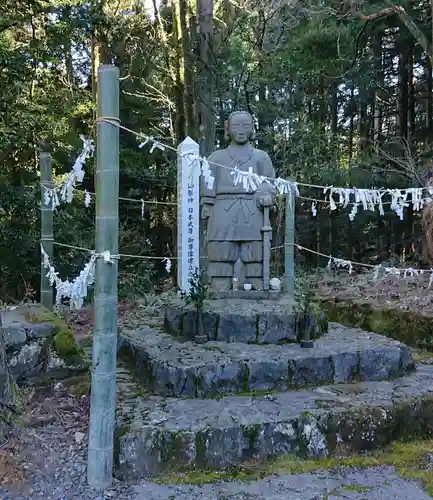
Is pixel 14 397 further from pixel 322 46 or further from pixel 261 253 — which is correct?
pixel 322 46

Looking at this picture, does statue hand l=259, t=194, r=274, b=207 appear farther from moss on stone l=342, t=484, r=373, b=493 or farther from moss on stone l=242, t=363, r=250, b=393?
moss on stone l=342, t=484, r=373, b=493

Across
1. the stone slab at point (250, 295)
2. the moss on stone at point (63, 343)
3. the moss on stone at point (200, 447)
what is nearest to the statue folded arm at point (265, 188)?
the stone slab at point (250, 295)

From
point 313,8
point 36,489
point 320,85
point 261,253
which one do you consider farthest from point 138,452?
point 320,85

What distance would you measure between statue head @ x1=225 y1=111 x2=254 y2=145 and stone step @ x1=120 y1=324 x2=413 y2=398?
2.14m

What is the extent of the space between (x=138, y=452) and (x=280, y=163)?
8471 millimetres

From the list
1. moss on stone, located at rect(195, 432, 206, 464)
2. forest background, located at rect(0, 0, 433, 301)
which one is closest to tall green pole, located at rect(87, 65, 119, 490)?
moss on stone, located at rect(195, 432, 206, 464)

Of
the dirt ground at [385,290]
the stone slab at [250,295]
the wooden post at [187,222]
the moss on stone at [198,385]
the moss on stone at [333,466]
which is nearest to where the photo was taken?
the moss on stone at [333,466]

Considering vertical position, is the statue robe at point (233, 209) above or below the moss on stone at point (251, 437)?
above

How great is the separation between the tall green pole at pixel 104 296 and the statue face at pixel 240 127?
2.54 metres

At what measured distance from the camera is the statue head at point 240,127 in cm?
480

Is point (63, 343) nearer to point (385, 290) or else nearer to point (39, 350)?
point (39, 350)

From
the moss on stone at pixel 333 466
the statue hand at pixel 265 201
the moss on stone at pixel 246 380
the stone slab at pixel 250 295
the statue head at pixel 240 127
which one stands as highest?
the statue head at pixel 240 127

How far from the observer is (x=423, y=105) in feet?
45.0

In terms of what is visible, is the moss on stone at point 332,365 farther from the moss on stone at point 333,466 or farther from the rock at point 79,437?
the rock at point 79,437
